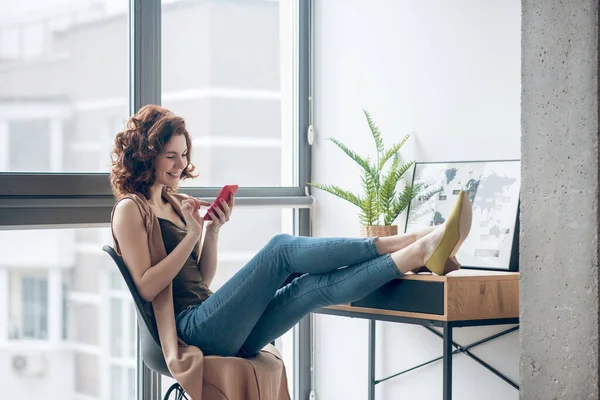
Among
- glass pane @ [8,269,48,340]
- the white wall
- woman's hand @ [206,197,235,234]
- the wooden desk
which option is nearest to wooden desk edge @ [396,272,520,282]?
the wooden desk

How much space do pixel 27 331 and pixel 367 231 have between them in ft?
4.49

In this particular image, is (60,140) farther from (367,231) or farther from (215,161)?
(367,231)

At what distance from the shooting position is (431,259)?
106 inches

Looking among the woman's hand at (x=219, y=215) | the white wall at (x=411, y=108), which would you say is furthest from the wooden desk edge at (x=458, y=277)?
the woman's hand at (x=219, y=215)

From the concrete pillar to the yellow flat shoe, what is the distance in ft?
1.40

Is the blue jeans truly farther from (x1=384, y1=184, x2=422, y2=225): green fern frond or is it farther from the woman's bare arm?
(x1=384, y1=184, x2=422, y2=225): green fern frond

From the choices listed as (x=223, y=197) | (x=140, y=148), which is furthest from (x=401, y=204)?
(x=140, y=148)

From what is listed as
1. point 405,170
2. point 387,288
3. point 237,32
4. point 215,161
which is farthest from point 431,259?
point 237,32

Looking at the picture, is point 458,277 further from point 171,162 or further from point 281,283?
point 171,162

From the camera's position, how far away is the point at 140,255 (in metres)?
2.62

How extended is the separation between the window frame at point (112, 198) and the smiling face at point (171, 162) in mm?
340

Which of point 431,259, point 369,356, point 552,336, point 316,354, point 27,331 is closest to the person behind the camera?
point 552,336

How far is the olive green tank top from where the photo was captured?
2.80 m

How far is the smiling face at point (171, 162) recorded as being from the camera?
281 cm
